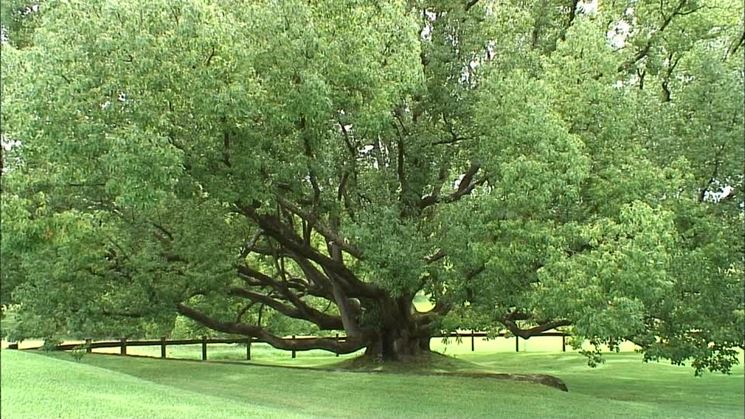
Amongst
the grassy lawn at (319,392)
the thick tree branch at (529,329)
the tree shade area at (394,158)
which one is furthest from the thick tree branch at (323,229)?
the thick tree branch at (529,329)

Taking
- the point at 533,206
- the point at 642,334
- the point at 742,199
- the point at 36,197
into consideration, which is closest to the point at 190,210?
the point at 36,197

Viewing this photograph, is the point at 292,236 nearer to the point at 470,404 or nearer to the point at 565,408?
the point at 470,404

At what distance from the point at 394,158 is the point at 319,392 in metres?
6.00

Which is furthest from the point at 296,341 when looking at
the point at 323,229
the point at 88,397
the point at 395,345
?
the point at 88,397

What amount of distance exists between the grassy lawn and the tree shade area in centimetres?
159

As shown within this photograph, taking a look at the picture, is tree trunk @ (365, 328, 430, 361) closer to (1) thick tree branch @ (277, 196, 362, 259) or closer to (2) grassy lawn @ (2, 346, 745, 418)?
(2) grassy lawn @ (2, 346, 745, 418)

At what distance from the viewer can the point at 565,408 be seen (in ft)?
50.7

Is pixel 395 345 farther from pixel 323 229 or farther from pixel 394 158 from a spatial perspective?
pixel 394 158

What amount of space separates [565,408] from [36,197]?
1098 cm

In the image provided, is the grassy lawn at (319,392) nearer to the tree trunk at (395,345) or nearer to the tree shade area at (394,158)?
the tree shade area at (394,158)

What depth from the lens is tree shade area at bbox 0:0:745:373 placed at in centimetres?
1229

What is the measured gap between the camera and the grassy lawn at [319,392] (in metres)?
10.4

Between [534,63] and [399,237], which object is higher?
[534,63]

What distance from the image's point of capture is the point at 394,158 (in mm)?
18453
